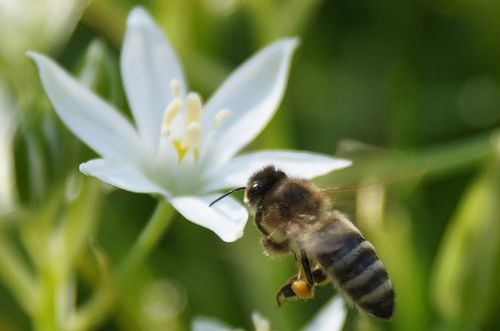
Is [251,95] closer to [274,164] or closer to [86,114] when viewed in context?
[274,164]

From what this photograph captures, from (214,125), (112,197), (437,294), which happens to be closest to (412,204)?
(437,294)

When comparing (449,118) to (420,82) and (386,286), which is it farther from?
(386,286)

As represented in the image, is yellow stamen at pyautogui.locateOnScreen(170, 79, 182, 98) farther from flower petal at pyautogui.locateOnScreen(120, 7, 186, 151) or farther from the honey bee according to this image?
the honey bee

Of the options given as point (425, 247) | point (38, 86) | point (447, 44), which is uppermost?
point (38, 86)

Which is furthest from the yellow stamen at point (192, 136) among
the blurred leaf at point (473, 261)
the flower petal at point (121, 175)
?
the blurred leaf at point (473, 261)

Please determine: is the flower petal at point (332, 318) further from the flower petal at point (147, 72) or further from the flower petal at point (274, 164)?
the flower petal at point (147, 72)

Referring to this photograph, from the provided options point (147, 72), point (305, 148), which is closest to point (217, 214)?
point (147, 72)

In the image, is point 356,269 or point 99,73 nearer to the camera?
point 356,269

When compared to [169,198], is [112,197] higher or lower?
lower
